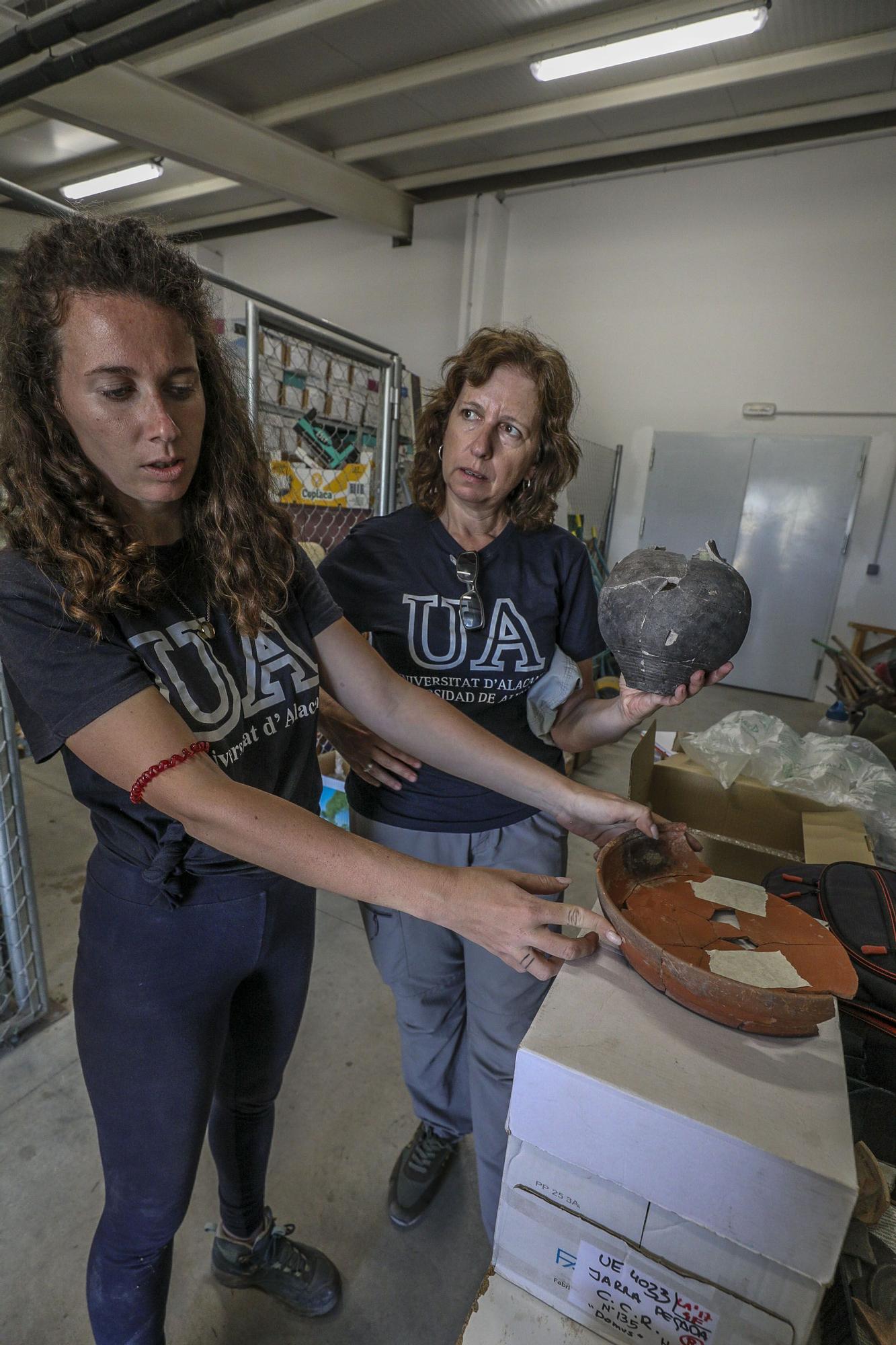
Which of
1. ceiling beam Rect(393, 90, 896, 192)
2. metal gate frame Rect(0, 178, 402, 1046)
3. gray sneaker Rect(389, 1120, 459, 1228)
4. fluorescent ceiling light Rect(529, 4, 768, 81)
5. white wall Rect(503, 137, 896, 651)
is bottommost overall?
gray sneaker Rect(389, 1120, 459, 1228)

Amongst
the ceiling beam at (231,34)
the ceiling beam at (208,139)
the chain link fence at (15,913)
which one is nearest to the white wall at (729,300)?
the ceiling beam at (208,139)

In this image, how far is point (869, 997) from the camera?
104 cm

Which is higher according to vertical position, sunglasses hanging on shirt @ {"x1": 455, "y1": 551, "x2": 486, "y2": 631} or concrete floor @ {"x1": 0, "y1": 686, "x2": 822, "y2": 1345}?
sunglasses hanging on shirt @ {"x1": 455, "y1": 551, "x2": 486, "y2": 631}

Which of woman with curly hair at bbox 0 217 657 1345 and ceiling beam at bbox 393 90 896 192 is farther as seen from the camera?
ceiling beam at bbox 393 90 896 192

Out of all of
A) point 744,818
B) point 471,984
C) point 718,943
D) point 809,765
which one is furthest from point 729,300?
point 718,943

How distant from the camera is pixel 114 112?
4.45 m

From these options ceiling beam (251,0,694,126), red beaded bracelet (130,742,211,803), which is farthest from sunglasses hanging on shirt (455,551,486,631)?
ceiling beam (251,0,694,126)

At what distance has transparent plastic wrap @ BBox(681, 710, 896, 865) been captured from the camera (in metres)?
1.86

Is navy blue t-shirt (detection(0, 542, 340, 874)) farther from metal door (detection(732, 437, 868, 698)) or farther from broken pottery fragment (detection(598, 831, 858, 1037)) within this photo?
metal door (detection(732, 437, 868, 698))

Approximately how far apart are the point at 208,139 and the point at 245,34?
2.80 ft

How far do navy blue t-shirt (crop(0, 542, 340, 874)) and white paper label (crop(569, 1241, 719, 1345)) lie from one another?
0.57 meters

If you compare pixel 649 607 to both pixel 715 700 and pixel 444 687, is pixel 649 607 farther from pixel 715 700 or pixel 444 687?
pixel 715 700

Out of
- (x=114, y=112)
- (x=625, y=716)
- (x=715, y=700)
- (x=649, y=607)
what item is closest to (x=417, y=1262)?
(x=625, y=716)

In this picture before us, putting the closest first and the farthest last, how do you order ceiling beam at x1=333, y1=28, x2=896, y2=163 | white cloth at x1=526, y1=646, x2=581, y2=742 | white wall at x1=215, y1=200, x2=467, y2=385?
white cloth at x1=526, y1=646, x2=581, y2=742
ceiling beam at x1=333, y1=28, x2=896, y2=163
white wall at x1=215, y1=200, x2=467, y2=385
